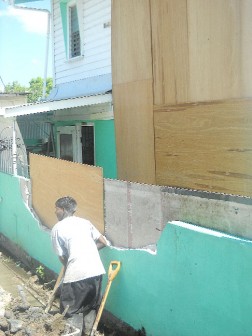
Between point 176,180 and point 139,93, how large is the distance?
1.68 meters

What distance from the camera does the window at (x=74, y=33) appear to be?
10.3m

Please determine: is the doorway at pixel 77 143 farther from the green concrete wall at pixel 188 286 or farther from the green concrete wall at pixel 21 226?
the green concrete wall at pixel 188 286

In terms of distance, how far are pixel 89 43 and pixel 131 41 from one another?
121 inches

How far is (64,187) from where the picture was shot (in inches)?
250

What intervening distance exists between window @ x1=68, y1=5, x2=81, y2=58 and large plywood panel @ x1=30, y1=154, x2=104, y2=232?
3981 millimetres

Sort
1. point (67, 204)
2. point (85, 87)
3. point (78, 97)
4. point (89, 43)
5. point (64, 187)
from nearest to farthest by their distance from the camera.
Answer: point (67, 204)
point (64, 187)
point (78, 97)
point (89, 43)
point (85, 87)

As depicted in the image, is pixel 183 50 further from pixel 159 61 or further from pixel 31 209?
pixel 31 209

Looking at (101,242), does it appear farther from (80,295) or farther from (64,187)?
(64,187)

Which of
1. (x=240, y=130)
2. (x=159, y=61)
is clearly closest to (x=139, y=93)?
(x=159, y=61)

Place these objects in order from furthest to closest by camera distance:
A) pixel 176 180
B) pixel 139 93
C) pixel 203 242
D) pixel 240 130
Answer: pixel 139 93
pixel 176 180
pixel 240 130
pixel 203 242

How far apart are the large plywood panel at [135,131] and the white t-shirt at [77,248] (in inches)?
76.8

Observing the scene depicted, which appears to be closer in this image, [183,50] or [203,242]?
[203,242]

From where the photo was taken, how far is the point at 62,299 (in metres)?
4.89

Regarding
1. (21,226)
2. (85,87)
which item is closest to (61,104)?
(85,87)
